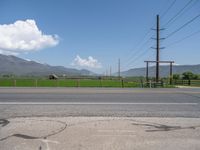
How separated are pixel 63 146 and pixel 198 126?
13.4ft

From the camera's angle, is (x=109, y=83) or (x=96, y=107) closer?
(x=96, y=107)

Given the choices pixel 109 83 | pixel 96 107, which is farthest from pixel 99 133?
pixel 109 83

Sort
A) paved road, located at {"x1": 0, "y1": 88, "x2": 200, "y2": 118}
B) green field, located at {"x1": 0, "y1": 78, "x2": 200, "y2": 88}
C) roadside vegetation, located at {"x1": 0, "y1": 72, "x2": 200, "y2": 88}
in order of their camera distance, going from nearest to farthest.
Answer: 1. paved road, located at {"x1": 0, "y1": 88, "x2": 200, "y2": 118}
2. green field, located at {"x1": 0, "y1": 78, "x2": 200, "y2": 88}
3. roadside vegetation, located at {"x1": 0, "y1": 72, "x2": 200, "y2": 88}

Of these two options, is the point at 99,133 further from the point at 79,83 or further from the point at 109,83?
the point at 109,83

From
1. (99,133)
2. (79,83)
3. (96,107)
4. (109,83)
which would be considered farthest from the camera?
(109,83)

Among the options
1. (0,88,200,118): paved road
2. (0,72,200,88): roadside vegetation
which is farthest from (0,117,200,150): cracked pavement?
(0,72,200,88): roadside vegetation

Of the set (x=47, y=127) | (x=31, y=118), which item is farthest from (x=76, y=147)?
(x=31, y=118)

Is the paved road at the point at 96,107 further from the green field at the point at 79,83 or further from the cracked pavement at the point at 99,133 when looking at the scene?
the green field at the point at 79,83

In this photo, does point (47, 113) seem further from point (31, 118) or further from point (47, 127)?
point (47, 127)

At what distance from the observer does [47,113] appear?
801cm

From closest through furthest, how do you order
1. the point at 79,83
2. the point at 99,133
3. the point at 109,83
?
the point at 99,133
the point at 79,83
the point at 109,83

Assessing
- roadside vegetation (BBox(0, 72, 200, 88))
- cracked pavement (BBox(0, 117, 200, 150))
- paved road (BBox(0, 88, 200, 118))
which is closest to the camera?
cracked pavement (BBox(0, 117, 200, 150))

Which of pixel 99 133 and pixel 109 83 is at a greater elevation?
pixel 109 83

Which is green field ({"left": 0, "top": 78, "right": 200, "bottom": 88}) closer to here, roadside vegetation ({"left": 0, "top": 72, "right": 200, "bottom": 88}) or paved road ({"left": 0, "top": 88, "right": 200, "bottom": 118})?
roadside vegetation ({"left": 0, "top": 72, "right": 200, "bottom": 88})
